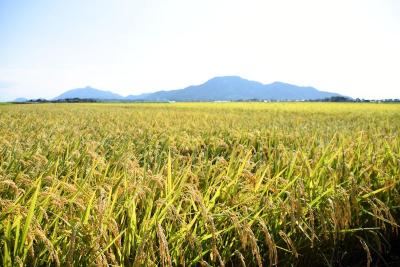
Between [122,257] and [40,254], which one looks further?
[122,257]

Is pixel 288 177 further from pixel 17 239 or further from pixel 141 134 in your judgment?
pixel 141 134

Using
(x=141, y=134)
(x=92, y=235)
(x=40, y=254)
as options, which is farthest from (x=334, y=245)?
(x=141, y=134)

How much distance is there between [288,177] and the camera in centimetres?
377

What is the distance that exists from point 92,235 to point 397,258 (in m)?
3.40

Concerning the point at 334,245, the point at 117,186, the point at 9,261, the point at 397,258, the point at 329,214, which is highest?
the point at 117,186

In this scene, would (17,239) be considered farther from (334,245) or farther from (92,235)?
(334,245)

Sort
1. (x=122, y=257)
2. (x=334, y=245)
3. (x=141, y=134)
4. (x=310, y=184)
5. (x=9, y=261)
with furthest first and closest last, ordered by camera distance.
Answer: (x=141, y=134) < (x=310, y=184) < (x=334, y=245) < (x=122, y=257) < (x=9, y=261)

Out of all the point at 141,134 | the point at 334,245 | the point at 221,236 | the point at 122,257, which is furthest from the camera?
the point at 141,134

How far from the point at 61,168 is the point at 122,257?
180 cm

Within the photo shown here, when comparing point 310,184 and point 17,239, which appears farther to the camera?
point 310,184

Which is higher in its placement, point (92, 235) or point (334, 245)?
point (92, 235)

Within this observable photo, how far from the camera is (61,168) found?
384 cm

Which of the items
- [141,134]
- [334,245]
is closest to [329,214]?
[334,245]

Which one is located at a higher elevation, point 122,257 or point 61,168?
point 61,168
